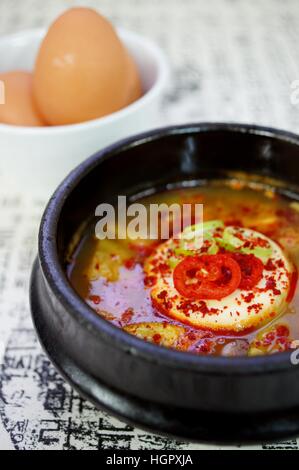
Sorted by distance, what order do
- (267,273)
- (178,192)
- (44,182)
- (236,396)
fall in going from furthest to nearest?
(44,182) → (178,192) → (267,273) → (236,396)

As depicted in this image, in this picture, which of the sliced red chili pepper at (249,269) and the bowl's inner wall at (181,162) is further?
the bowl's inner wall at (181,162)

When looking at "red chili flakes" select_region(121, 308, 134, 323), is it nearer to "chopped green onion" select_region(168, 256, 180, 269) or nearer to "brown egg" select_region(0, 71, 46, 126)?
"chopped green onion" select_region(168, 256, 180, 269)

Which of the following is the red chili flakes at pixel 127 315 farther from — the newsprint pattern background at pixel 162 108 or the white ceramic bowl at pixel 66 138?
the white ceramic bowl at pixel 66 138

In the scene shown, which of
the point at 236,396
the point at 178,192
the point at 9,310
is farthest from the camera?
the point at 178,192

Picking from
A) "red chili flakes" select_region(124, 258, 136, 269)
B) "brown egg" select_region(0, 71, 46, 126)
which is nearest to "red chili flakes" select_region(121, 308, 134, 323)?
"red chili flakes" select_region(124, 258, 136, 269)

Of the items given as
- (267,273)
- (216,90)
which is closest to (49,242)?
(267,273)

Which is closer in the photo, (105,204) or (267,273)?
(267,273)

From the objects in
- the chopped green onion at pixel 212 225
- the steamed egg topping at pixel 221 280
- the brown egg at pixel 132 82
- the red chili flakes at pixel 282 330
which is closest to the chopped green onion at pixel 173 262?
the steamed egg topping at pixel 221 280

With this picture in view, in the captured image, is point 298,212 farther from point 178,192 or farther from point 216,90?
point 216,90
